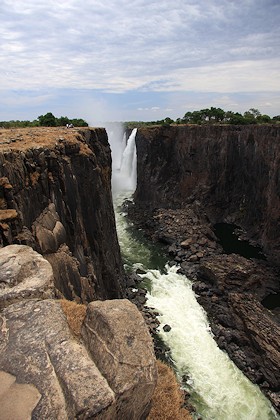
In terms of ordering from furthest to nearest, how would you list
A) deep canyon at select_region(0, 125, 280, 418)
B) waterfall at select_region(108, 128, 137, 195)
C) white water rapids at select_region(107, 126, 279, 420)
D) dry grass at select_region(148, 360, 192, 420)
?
waterfall at select_region(108, 128, 137, 195) < white water rapids at select_region(107, 126, 279, 420) < dry grass at select_region(148, 360, 192, 420) < deep canyon at select_region(0, 125, 280, 418)

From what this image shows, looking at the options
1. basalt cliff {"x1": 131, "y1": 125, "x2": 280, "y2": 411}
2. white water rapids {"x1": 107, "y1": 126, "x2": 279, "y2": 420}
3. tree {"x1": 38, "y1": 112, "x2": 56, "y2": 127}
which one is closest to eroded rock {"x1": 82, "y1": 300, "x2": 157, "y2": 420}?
white water rapids {"x1": 107, "y1": 126, "x2": 279, "y2": 420}

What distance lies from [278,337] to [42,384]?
20386 mm

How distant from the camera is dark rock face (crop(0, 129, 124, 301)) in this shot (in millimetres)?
12627

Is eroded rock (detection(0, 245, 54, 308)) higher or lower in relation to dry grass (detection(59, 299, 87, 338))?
higher

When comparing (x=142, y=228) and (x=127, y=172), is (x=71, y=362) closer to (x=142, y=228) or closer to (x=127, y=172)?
(x=142, y=228)

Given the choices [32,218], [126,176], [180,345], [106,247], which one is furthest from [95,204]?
[126,176]

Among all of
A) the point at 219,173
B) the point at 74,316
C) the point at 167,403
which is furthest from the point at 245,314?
the point at 219,173

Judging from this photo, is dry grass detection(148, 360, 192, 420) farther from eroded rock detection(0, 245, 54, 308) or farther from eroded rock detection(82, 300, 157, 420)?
eroded rock detection(0, 245, 54, 308)

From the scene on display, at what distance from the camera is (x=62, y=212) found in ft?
54.6

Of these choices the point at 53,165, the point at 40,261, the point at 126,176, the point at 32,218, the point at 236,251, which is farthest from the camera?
the point at 126,176

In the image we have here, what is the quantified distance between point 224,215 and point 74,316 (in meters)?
45.2

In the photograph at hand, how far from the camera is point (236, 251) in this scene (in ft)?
130

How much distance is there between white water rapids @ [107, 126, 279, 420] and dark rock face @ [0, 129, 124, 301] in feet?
19.7

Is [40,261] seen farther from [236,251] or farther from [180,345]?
[236,251]
